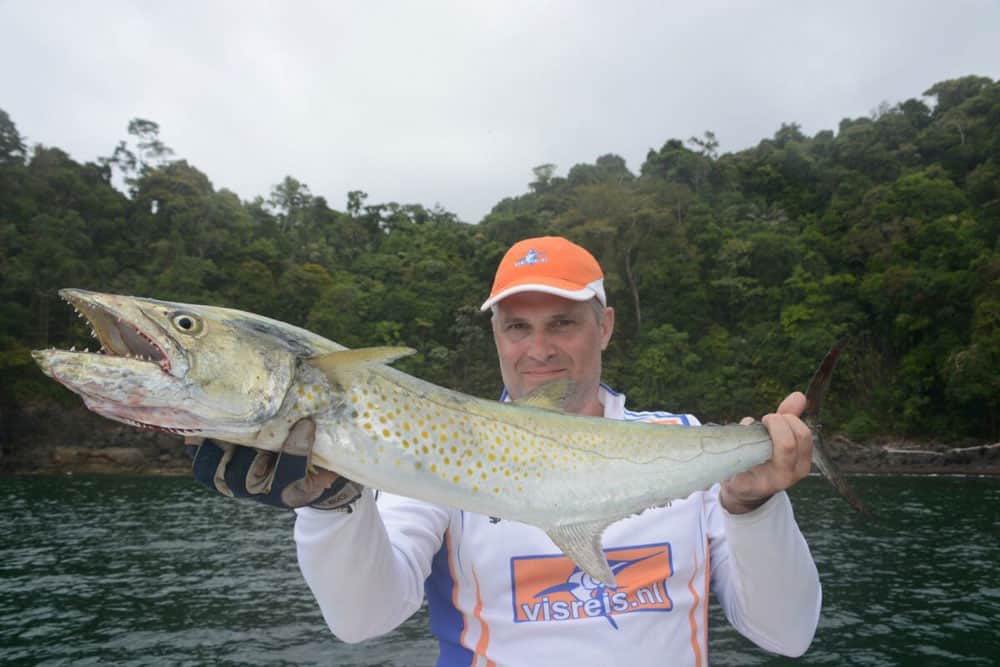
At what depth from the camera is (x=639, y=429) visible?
113 inches

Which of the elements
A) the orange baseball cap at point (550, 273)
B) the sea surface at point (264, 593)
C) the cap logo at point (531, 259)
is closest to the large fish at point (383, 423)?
the orange baseball cap at point (550, 273)

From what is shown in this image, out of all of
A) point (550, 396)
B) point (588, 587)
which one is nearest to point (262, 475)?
point (550, 396)

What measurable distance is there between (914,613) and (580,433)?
13811 mm

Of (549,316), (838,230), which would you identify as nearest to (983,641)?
(549,316)

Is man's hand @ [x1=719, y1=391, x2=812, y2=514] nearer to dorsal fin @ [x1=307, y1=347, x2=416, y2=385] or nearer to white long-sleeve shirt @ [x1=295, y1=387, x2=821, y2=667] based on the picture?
white long-sleeve shirt @ [x1=295, y1=387, x2=821, y2=667]

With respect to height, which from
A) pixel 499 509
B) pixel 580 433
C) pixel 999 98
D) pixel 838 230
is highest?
pixel 999 98

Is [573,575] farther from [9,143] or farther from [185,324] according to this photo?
[9,143]

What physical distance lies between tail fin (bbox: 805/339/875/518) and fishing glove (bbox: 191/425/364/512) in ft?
7.18

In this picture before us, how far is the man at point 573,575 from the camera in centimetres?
277

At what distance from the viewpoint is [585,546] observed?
2736 millimetres

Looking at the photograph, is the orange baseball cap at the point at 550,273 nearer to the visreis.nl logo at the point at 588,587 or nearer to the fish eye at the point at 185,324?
the visreis.nl logo at the point at 588,587

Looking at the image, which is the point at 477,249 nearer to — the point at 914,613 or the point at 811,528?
the point at 811,528

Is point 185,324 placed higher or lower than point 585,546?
higher

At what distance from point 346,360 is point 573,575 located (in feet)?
5.01
